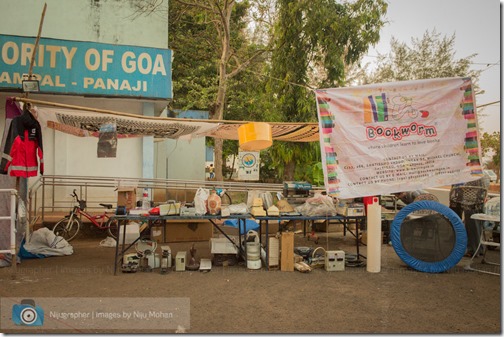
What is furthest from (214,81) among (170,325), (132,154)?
(170,325)

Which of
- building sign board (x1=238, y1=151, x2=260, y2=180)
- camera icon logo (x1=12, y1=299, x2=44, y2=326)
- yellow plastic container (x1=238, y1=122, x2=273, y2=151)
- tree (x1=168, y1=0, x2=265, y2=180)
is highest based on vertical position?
tree (x1=168, y1=0, x2=265, y2=180)

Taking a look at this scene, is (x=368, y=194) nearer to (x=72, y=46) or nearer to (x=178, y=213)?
(x=178, y=213)

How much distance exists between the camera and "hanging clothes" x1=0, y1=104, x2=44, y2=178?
236 inches

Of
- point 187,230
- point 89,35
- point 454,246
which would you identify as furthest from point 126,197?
point 454,246

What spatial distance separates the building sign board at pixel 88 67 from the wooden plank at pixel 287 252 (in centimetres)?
493

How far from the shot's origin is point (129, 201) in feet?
28.8

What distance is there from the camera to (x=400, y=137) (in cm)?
531

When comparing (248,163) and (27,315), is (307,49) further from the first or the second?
(27,315)

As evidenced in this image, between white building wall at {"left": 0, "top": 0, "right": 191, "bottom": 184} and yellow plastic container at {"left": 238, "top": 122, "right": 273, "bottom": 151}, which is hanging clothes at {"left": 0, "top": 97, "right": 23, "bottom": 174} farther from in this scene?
yellow plastic container at {"left": 238, "top": 122, "right": 273, "bottom": 151}

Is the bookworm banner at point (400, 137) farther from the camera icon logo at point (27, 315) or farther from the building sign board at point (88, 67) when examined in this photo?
the building sign board at point (88, 67)

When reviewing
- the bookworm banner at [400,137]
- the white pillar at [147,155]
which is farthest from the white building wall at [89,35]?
the bookworm banner at [400,137]

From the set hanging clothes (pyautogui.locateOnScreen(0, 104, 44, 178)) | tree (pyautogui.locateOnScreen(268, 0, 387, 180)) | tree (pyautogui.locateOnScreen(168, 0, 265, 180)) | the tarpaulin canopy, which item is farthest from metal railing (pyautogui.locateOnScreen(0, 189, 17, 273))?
tree (pyautogui.locateOnScreen(268, 0, 387, 180))

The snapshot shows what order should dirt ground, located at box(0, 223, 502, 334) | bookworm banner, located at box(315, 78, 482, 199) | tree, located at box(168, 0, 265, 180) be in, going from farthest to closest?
1. tree, located at box(168, 0, 265, 180)
2. bookworm banner, located at box(315, 78, 482, 199)
3. dirt ground, located at box(0, 223, 502, 334)

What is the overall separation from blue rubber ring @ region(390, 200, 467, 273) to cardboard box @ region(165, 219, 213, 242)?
4.34 metres
